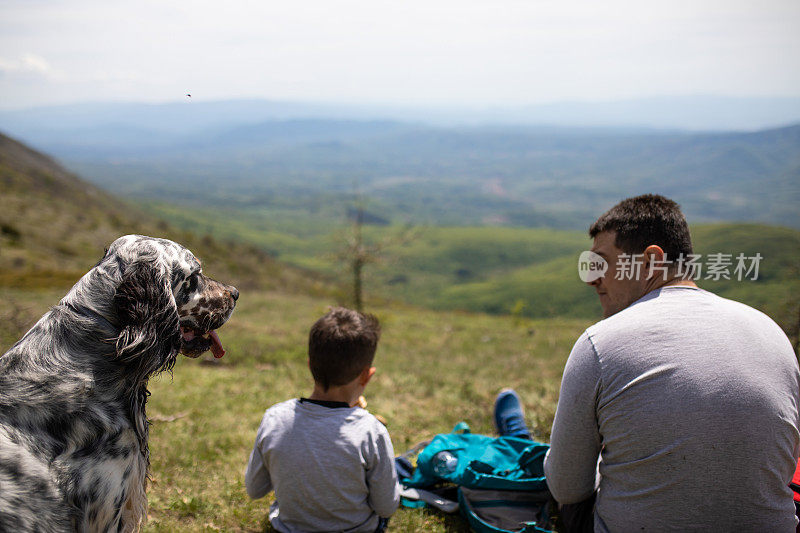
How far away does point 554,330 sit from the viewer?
64.3 feet

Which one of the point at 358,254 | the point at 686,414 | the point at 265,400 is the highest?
the point at 686,414

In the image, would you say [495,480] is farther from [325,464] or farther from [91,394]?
[91,394]

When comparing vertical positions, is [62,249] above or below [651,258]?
below

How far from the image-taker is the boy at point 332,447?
128 inches

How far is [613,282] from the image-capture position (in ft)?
11.1

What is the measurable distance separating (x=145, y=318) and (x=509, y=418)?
14.2 ft

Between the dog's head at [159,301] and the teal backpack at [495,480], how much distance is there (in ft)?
8.31

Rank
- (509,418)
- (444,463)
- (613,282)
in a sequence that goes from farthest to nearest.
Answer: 1. (509,418)
2. (444,463)
3. (613,282)

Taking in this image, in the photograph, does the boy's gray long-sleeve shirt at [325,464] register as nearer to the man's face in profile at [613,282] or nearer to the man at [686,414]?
the man at [686,414]

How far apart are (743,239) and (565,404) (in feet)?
354

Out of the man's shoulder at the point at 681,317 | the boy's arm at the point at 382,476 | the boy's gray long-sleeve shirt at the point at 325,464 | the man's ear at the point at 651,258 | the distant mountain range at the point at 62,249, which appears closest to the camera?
the man's shoulder at the point at 681,317

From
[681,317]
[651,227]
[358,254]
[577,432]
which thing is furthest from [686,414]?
[358,254]

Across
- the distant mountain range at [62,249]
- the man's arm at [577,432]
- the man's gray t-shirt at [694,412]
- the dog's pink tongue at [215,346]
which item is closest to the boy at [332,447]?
the dog's pink tongue at [215,346]

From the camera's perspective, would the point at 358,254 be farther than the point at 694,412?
Yes
